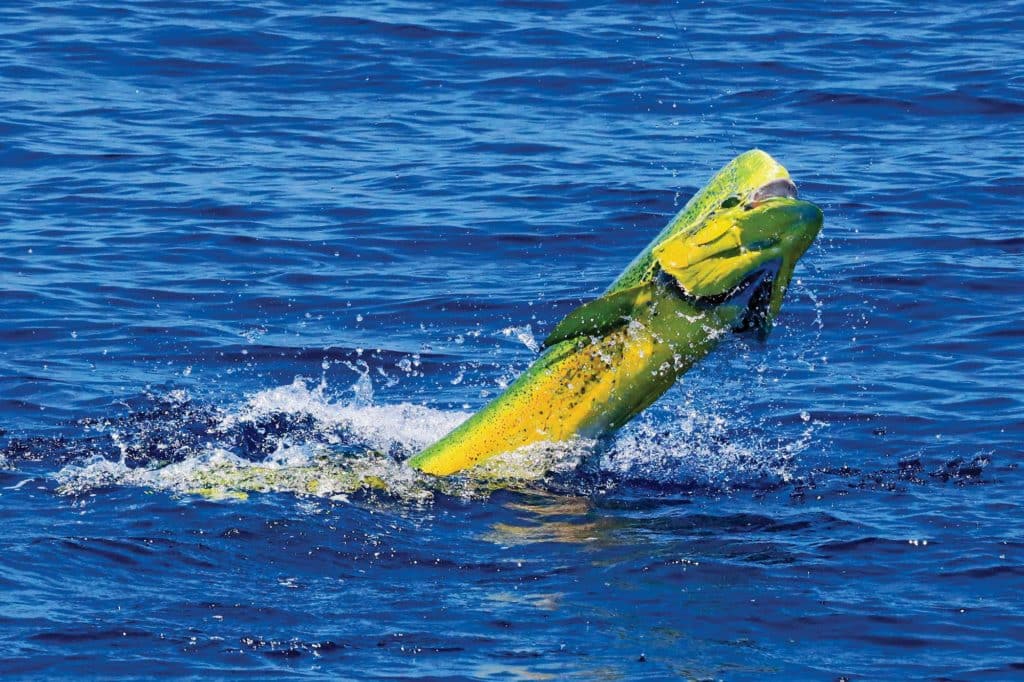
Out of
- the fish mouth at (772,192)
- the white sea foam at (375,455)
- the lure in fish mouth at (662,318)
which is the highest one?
the fish mouth at (772,192)

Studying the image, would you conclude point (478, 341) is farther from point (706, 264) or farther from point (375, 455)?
point (706, 264)

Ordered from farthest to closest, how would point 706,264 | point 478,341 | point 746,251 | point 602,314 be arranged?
point 478,341 → point 602,314 → point 706,264 → point 746,251

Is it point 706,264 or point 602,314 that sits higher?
point 706,264

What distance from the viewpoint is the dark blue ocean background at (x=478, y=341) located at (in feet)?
24.2

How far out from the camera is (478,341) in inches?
491

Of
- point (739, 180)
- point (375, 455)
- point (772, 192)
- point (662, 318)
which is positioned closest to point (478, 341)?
point (375, 455)

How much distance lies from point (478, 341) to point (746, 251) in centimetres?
440

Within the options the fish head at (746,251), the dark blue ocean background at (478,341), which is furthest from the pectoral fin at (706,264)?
the dark blue ocean background at (478,341)

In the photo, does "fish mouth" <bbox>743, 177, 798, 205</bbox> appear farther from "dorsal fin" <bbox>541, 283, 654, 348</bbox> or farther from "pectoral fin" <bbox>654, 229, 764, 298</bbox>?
"dorsal fin" <bbox>541, 283, 654, 348</bbox>

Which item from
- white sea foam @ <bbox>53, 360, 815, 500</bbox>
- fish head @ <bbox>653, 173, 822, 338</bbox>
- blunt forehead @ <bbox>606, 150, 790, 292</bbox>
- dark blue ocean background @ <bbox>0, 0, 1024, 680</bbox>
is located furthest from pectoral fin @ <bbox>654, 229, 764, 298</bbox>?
white sea foam @ <bbox>53, 360, 815, 500</bbox>

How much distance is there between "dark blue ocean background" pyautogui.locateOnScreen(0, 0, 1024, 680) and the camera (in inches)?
290

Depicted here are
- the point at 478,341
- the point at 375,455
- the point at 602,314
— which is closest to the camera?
the point at 602,314

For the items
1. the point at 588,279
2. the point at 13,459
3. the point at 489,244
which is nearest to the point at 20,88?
the point at 489,244

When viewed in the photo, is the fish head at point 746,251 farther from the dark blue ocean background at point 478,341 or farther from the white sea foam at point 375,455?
the white sea foam at point 375,455
